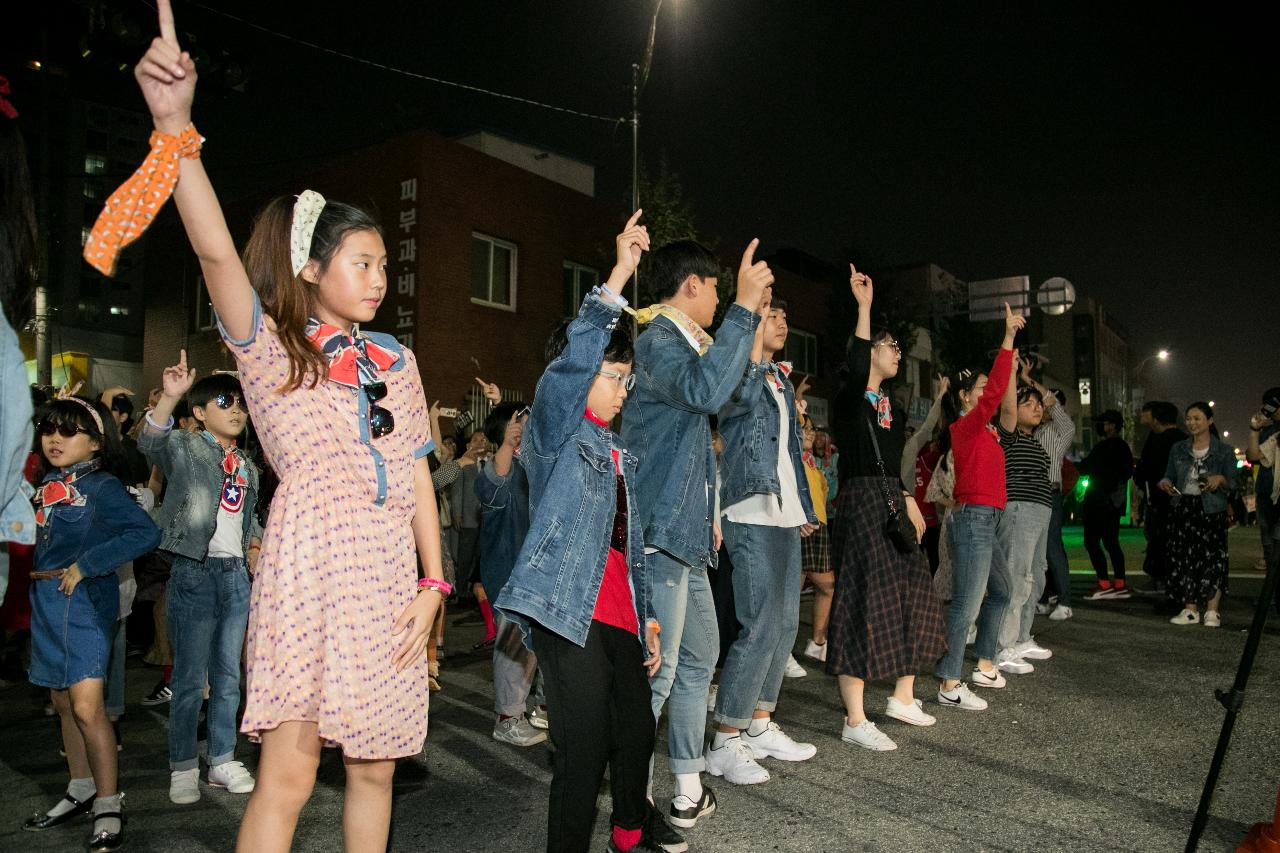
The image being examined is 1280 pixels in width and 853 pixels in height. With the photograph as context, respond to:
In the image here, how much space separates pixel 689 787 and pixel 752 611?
2.68 feet

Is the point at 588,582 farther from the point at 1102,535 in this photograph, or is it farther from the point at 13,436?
the point at 1102,535

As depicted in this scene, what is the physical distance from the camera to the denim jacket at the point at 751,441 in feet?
13.9

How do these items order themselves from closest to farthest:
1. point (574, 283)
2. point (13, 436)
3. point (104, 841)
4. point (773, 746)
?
point (13, 436), point (104, 841), point (773, 746), point (574, 283)

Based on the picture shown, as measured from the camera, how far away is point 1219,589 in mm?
8898

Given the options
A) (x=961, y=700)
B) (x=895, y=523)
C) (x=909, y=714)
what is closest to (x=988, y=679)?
(x=961, y=700)

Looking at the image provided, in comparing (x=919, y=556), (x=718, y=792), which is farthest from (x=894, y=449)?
(x=718, y=792)

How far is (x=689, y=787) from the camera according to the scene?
12.2ft

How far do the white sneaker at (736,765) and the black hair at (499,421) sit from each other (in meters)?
2.38

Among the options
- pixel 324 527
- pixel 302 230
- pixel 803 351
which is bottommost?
pixel 324 527

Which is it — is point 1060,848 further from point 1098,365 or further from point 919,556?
point 1098,365

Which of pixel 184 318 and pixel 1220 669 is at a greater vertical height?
pixel 184 318

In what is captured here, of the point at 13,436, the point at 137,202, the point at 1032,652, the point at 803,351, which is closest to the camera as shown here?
the point at 13,436

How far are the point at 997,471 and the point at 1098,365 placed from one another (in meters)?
75.4

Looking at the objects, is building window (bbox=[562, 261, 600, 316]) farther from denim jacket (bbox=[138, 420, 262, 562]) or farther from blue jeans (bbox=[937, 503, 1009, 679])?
denim jacket (bbox=[138, 420, 262, 562])
